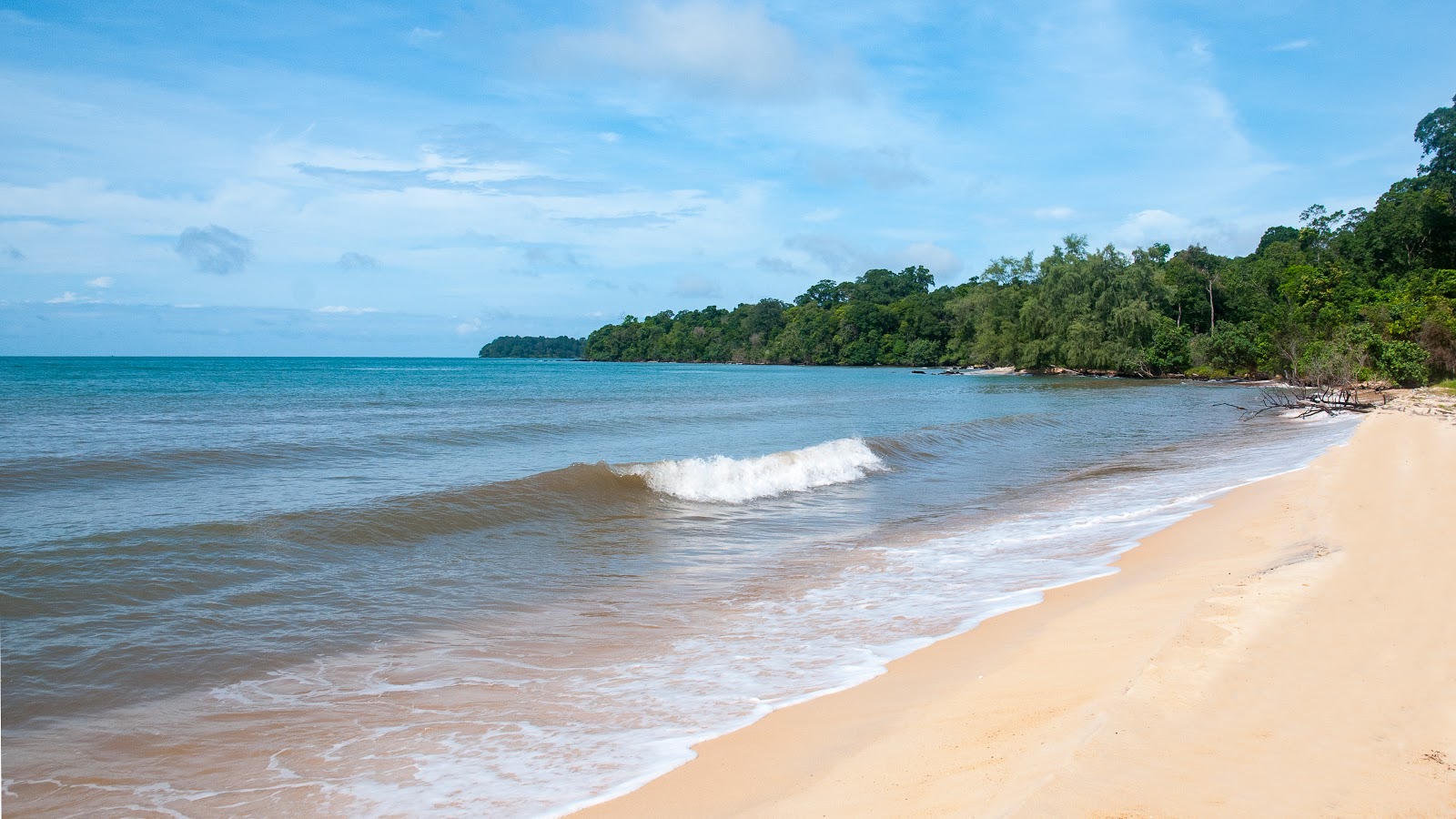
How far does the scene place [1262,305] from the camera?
59562mm

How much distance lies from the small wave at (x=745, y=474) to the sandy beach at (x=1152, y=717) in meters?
7.81

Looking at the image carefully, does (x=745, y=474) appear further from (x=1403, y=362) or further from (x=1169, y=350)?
(x=1169, y=350)

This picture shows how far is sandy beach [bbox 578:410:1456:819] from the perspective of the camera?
313cm

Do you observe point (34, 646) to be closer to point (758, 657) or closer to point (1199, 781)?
point (758, 657)

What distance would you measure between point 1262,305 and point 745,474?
59.7 meters

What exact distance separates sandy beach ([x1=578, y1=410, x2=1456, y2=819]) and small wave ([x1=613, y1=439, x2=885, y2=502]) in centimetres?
Result: 781

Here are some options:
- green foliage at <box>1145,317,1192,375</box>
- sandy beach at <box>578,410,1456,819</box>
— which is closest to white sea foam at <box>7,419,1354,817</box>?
sandy beach at <box>578,410,1456,819</box>

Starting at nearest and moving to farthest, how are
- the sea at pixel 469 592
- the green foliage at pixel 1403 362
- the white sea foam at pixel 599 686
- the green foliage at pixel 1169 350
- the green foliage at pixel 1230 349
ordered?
the white sea foam at pixel 599 686 → the sea at pixel 469 592 → the green foliage at pixel 1403 362 → the green foliage at pixel 1230 349 → the green foliage at pixel 1169 350

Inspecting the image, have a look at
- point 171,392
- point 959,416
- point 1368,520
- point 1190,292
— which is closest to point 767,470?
point 1368,520

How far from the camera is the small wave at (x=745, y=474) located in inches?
554

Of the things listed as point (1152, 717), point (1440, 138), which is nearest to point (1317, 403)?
point (1152, 717)

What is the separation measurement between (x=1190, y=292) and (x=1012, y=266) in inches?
876

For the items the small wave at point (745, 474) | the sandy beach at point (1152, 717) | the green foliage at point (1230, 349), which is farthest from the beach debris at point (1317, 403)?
the sandy beach at point (1152, 717)

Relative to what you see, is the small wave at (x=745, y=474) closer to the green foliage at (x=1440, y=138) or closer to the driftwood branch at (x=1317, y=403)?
the driftwood branch at (x=1317, y=403)
